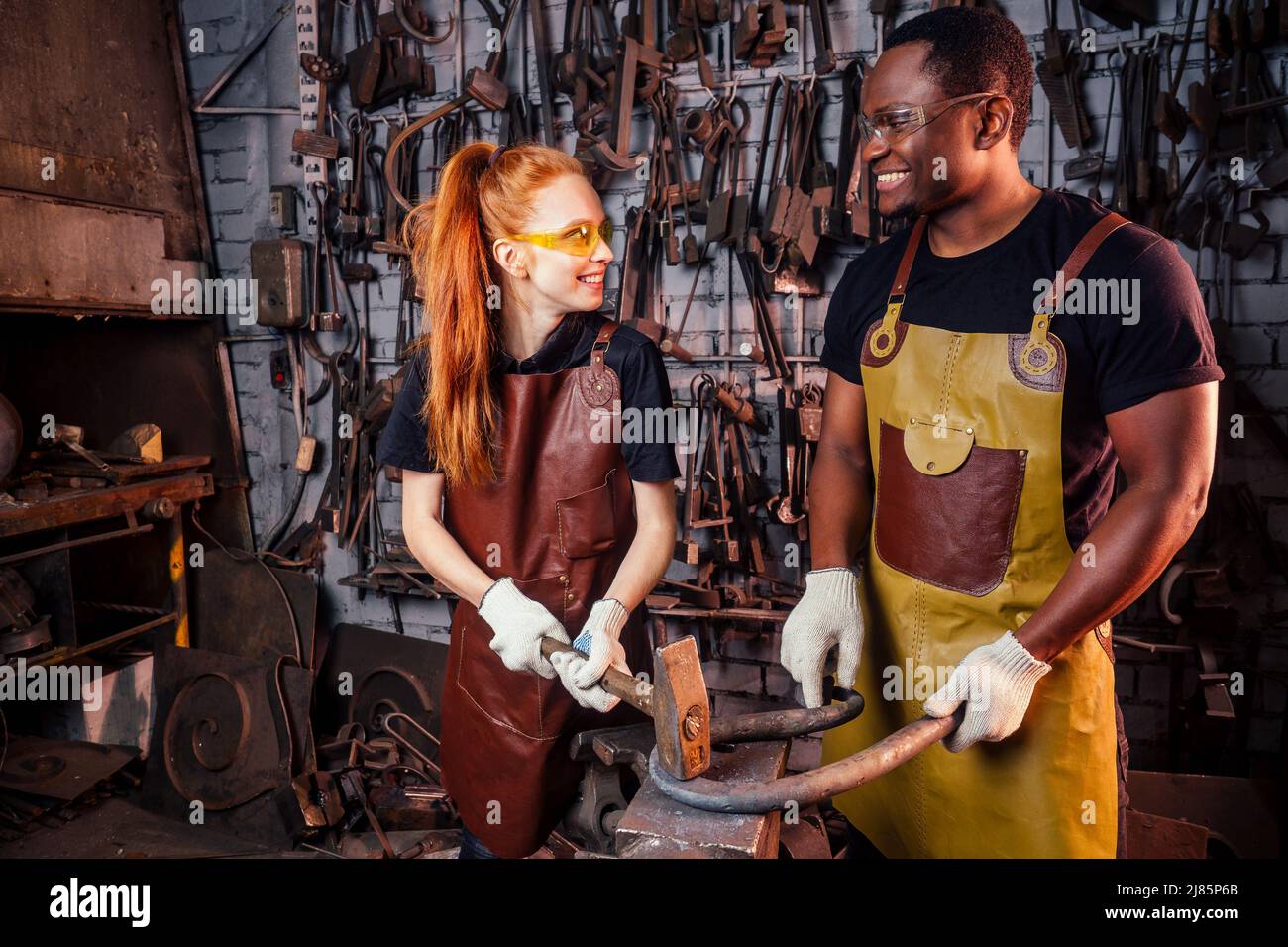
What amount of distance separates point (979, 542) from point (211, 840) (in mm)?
3093

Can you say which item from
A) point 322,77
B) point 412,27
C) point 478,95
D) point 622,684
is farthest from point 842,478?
point 322,77

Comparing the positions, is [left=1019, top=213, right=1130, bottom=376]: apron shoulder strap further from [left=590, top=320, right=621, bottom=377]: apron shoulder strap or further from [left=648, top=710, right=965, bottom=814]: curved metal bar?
[left=590, top=320, right=621, bottom=377]: apron shoulder strap

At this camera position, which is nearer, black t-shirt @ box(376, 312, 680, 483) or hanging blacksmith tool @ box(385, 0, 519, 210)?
black t-shirt @ box(376, 312, 680, 483)

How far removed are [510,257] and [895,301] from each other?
779 millimetres

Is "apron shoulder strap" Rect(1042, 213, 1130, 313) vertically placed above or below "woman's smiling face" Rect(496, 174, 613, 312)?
below

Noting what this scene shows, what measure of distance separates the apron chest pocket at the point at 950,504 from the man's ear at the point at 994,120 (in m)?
0.50

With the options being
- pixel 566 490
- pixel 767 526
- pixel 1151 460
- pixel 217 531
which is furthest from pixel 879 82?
pixel 217 531

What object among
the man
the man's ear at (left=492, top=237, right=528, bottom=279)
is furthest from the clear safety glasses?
the man's ear at (left=492, top=237, right=528, bottom=279)

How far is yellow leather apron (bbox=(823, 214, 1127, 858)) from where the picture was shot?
148 centimetres

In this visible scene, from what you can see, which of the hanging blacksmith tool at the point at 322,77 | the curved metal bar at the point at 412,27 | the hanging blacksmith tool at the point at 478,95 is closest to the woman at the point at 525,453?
the hanging blacksmith tool at the point at 478,95

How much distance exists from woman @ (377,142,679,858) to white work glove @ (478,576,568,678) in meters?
0.01

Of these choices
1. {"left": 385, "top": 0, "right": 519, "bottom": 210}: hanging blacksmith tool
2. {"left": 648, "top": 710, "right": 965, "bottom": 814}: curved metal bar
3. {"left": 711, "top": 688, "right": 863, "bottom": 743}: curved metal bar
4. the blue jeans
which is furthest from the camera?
{"left": 385, "top": 0, "right": 519, "bottom": 210}: hanging blacksmith tool

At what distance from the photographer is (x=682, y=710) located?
1.18 metres

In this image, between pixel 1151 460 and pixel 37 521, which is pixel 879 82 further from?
pixel 37 521
